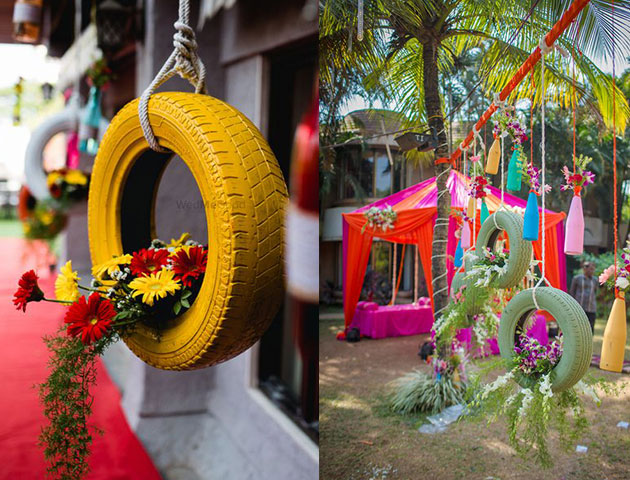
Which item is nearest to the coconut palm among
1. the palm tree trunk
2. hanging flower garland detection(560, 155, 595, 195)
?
the palm tree trunk

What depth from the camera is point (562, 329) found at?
138 centimetres

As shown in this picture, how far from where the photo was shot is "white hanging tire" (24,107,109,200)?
2.23m

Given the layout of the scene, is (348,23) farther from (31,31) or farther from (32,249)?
(32,249)

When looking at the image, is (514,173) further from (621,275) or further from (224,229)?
(224,229)

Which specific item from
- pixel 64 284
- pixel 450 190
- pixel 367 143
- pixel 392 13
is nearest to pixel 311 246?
pixel 367 143

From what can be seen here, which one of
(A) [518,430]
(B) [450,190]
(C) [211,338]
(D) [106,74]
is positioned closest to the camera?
(C) [211,338]

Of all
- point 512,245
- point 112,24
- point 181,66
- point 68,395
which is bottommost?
point 68,395

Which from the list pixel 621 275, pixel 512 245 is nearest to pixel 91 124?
pixel 512 245

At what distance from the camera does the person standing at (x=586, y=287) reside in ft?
4.66

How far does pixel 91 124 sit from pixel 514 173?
1918 mm

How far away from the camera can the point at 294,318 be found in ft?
9.53

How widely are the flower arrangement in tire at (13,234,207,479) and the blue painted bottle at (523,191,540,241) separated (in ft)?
2.66

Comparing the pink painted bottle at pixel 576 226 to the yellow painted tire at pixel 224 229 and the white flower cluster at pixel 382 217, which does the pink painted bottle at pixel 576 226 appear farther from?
the yellow painted tire at pixel 224 229

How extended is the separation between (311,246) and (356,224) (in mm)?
372
